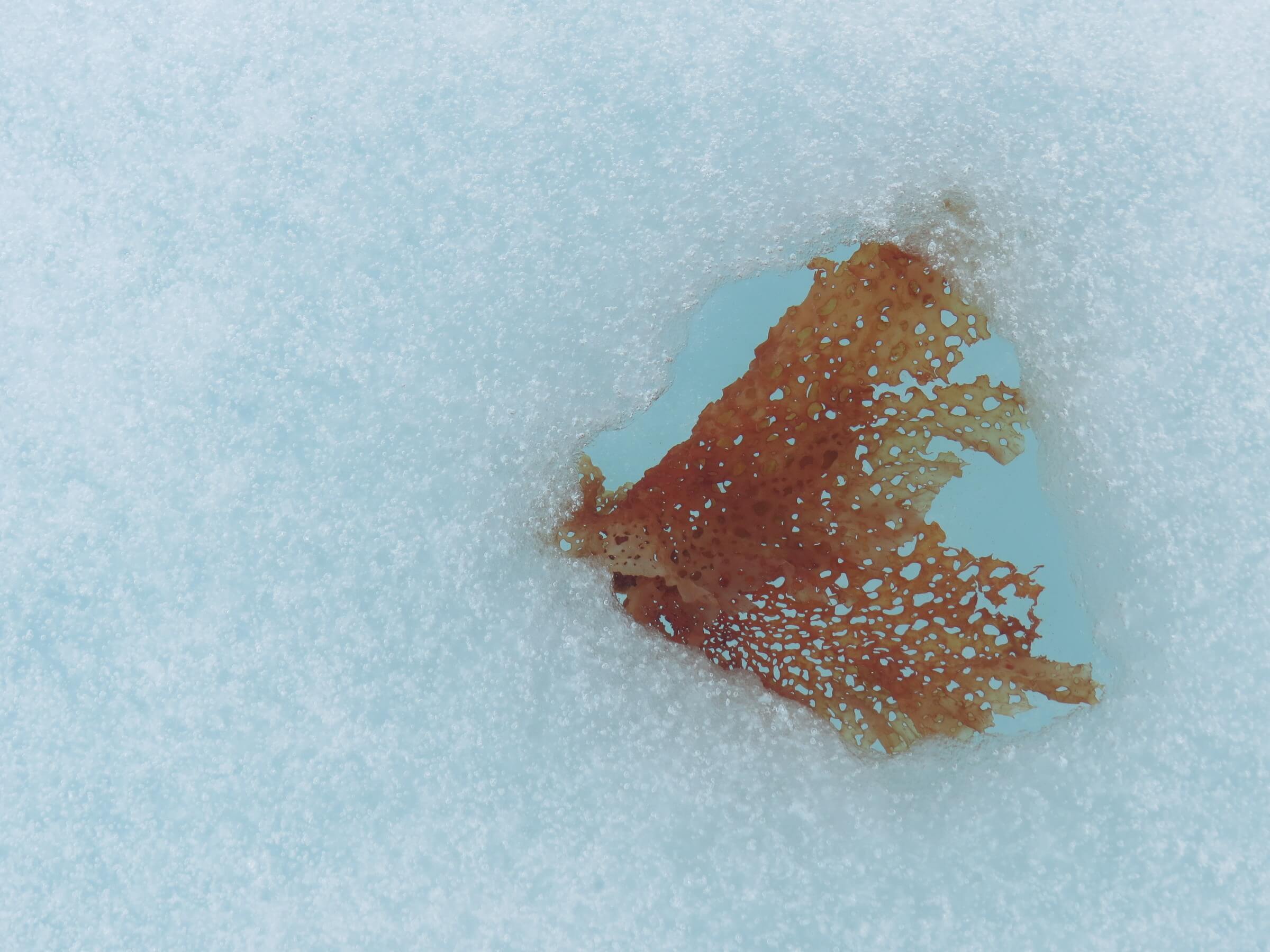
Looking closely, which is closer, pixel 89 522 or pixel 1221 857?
pixel 1221 857

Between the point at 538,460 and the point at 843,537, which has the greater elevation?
the point at 843,537

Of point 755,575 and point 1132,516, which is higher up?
point 1132,516

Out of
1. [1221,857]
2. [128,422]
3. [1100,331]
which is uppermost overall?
[1100,331]

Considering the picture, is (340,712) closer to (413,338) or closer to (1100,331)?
(413,338)

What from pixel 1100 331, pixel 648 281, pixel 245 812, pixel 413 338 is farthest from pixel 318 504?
pixel 1100 331
